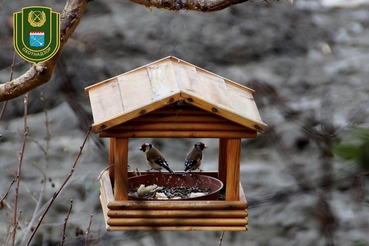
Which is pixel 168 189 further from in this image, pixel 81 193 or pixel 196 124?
pixel 81 193

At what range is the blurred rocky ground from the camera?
3420 millimetres

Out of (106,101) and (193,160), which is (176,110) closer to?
(106,101)

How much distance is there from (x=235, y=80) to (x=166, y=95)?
6.24 feet

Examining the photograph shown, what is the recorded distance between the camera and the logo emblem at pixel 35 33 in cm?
177

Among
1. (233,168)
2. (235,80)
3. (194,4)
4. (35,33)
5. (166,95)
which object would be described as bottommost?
(235,80)

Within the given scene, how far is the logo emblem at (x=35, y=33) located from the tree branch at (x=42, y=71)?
0.56 feet

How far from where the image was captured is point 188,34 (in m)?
3.70

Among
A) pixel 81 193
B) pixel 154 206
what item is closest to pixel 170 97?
pixel 154 206

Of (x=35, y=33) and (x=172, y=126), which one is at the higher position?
(x=35, y=33)

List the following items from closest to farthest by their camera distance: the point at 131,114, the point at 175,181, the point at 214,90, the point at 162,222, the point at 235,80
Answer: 1. the point at 131,114
2. the point at 162,222
3. the point at 214,90
4. the point at 175,181
5. the point at 235,80

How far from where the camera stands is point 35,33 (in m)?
1.97

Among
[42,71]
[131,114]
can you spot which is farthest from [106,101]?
[42,71]

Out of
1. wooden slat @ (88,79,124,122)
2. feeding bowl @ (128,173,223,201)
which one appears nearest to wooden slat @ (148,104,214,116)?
wooden slat @ (88,79,124,122)

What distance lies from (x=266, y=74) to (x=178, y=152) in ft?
2.54
